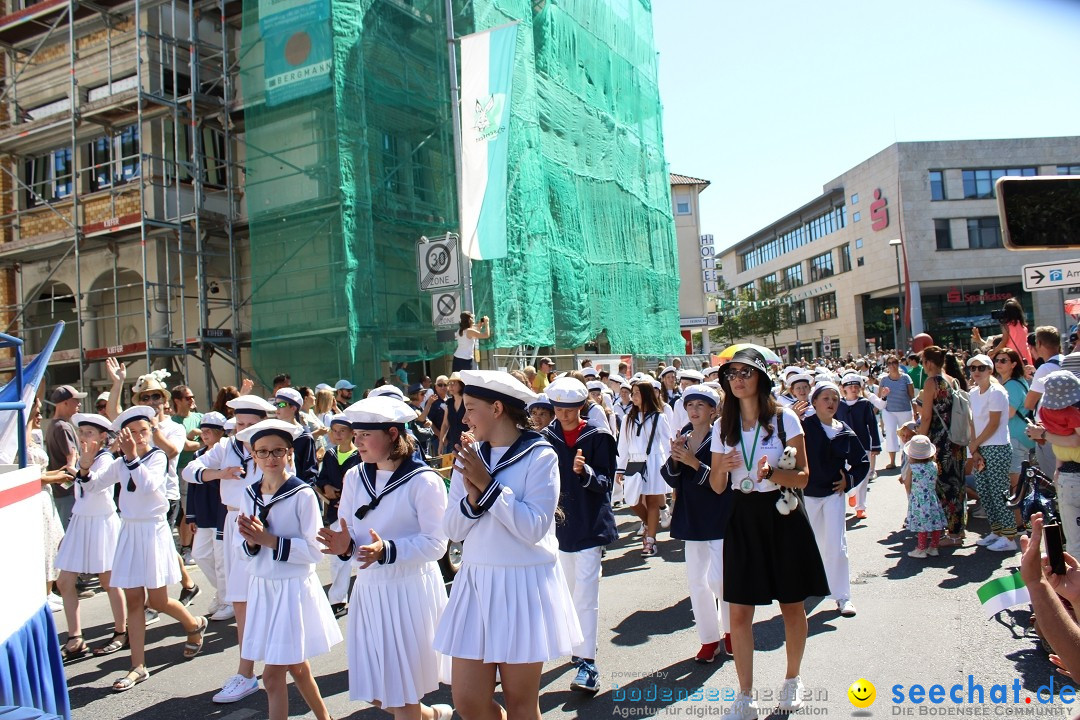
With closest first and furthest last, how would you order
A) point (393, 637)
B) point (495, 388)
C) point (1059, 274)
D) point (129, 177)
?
point (495, 388), point (393, 637), point (1059, 274), point (129, 177)

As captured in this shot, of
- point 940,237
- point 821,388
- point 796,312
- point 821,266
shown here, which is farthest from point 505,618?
point 796,312

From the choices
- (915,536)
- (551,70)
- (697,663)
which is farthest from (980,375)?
(551,70)

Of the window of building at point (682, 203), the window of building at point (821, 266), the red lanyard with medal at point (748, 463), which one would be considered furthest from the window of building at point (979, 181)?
the red lanyard with medal at point (748, 463)

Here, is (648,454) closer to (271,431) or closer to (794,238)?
(271,431)

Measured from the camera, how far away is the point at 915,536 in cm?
856

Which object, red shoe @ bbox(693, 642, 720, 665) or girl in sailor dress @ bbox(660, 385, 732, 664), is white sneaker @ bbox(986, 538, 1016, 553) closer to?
girl in sailor dress @ bbox(660, 385, 732, 664)

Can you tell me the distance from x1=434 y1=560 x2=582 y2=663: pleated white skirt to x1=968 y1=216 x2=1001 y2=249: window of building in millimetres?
58075

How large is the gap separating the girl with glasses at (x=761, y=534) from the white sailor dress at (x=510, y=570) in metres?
1.12

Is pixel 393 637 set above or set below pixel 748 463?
below

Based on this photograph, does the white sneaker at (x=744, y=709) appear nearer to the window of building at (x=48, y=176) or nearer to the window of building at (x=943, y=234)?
the window of building at (x=48, y=176)

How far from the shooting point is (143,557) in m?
5.58

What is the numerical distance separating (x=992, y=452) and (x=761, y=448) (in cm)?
479

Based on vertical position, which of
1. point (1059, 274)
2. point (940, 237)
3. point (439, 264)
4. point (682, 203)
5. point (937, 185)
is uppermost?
point (937, 185)

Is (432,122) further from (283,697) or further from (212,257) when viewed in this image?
(283,697)
